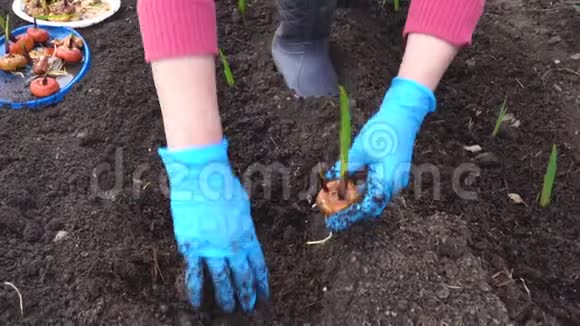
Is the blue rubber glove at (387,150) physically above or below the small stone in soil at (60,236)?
above

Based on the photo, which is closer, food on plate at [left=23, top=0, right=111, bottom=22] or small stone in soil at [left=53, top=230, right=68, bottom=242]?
small stone in soil at [left=53, top=230, right=68, bottom=242]

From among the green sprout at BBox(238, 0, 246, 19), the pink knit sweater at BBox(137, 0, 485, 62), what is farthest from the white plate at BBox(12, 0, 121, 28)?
the pink knit sweater at BBox(137, 0, 485, 62)

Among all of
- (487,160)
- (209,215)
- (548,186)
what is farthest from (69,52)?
(548,186)

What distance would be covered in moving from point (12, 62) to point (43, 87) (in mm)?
182

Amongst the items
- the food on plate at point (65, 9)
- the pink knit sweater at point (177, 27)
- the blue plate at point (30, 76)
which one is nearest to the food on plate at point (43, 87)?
the blue plate at point (30, 76)

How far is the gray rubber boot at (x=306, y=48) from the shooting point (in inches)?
66.1

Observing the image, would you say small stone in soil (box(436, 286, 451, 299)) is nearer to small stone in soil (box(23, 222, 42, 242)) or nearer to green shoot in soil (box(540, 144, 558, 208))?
green shoot in soil (box(540, 144, 558, 208))

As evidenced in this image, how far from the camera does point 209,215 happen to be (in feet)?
3.44

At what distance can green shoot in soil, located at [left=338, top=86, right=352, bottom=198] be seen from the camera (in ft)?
3.21

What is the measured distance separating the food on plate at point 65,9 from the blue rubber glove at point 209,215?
3.88ft

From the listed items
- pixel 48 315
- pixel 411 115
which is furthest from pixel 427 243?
pixel 48 315

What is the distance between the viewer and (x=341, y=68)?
1782 millimetres

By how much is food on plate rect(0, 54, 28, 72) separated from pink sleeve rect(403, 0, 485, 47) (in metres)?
1.27

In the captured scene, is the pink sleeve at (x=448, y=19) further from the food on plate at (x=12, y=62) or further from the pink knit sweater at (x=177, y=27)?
the food on plate at (x=12, y=62)
